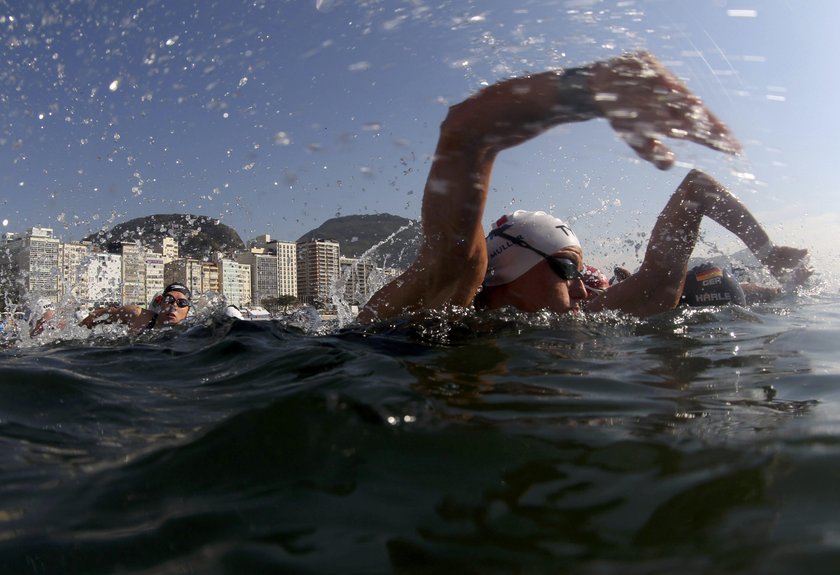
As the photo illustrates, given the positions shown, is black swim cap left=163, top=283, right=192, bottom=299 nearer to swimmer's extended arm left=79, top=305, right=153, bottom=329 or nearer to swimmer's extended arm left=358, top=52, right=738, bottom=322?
swimmer's extended arm left=79, top=305, right=153, bottom=329

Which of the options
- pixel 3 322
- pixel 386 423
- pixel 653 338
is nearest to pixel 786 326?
pixel 653 338

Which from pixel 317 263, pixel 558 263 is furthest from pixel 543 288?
pixel 317 263

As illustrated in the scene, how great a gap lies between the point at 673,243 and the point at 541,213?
108 centimetres

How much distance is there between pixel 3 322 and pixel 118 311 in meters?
2.10

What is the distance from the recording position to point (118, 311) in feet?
31.0

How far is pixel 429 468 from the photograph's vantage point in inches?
54.2

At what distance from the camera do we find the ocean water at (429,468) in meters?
1.01

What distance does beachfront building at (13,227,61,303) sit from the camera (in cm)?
851

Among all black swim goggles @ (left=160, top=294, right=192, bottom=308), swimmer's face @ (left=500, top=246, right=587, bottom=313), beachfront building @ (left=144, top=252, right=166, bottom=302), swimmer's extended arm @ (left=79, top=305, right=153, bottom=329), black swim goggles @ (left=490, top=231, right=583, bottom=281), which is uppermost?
beachfront building @ (left=144, top=252, right=166, bottom=302)

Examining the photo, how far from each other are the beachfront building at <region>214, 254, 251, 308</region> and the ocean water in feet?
62.3

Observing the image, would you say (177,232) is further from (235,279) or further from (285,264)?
(285,264)

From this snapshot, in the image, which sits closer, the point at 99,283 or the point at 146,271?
the point at 99,283

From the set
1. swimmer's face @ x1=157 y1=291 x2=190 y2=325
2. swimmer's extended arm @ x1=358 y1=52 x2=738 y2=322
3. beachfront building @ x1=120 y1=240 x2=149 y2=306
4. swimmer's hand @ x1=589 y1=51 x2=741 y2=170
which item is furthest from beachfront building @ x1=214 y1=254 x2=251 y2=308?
swimmer's hand @ x1=589 y1=51 x2=741 y2=170

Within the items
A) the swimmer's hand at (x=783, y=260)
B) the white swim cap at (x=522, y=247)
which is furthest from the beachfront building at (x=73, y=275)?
the swimmer's hand at (x=783, y=260)
